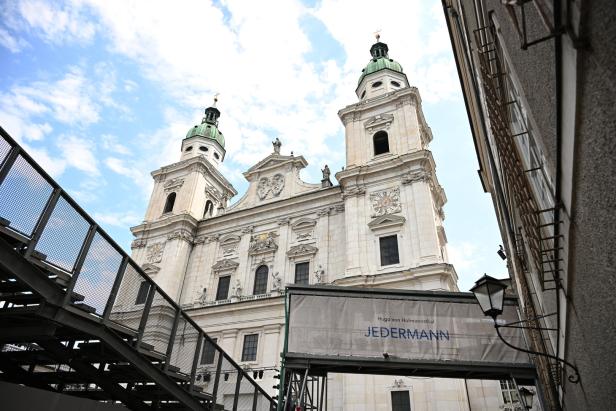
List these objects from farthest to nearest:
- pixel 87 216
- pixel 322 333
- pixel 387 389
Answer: pixel 387 389
pixel 322 333
pixel 87 216

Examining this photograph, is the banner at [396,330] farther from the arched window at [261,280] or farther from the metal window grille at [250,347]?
the arched window at [261,280]

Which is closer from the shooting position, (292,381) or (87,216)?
(87,216)

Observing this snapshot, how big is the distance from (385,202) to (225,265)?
40.3 ft

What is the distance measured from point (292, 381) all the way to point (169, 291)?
2144 centimetres

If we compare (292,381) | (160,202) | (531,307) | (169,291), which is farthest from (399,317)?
(160,202)

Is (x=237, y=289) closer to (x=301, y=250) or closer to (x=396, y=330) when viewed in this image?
(x=301, y=250)

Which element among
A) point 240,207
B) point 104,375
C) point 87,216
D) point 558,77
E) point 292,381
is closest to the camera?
point 558,77

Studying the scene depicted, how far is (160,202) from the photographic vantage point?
36156mm

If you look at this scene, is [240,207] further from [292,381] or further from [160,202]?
[292,381]

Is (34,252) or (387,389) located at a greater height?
(387,389)

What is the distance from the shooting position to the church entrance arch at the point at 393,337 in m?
10.7

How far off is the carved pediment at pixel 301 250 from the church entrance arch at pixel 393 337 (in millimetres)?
15727

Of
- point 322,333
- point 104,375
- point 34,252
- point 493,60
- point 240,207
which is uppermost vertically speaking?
point 240,207

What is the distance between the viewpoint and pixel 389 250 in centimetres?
2436
